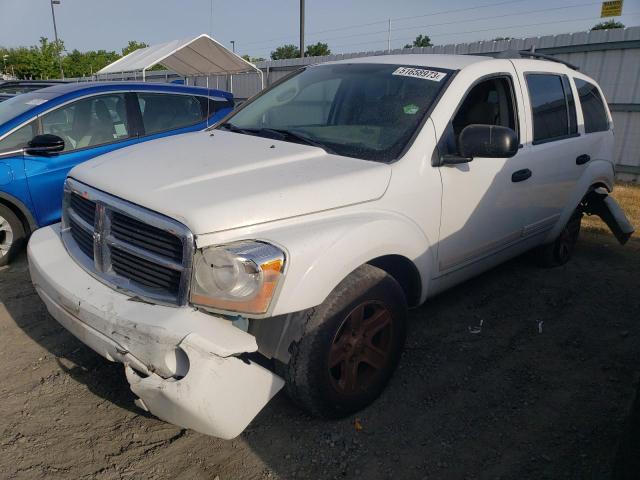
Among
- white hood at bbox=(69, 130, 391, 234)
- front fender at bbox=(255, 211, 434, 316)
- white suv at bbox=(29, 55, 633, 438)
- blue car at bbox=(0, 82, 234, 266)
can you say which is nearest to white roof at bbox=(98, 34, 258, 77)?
blue car at bbox=(0, 82, 234, 266)

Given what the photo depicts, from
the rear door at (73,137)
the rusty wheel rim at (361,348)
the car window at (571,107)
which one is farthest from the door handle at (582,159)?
the rear door at (73,137)

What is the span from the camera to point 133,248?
2221mm

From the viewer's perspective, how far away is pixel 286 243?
2.07m

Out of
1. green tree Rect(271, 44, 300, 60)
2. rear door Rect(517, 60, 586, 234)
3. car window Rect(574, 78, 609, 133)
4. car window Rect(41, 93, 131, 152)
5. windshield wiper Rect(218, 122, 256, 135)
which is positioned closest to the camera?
windshield wiper Rect(218, 122, 256, 135)

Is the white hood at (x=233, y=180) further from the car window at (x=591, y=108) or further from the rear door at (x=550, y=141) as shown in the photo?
the car window at (x=591, y=108)

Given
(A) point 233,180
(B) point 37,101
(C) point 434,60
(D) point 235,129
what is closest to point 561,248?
(C) point 434,60

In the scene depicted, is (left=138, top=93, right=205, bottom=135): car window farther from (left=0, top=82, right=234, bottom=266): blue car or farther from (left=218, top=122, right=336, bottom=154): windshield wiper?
(left=218, top=122, right=336, bottom=154): windshield wiper

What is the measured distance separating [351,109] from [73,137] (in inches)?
120

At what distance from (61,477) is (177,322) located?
952 millimetres

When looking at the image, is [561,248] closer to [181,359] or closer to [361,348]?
[361,348]

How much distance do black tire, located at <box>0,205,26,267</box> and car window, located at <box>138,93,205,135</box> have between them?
60.1 inches

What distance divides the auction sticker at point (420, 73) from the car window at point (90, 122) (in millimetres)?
3130

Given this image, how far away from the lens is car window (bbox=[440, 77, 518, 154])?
315cm

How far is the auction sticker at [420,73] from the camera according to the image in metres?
3.09
